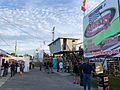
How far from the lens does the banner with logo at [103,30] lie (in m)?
18.0

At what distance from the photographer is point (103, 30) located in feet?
65.5

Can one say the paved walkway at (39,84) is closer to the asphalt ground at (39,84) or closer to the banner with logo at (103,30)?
the asphalt ground at (39,84)

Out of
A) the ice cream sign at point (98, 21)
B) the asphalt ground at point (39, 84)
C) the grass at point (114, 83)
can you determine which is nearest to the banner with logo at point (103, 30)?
the ice cream sign at point (98, 21)

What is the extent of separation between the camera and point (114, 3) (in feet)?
60.0

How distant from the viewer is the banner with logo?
18011 millimetres

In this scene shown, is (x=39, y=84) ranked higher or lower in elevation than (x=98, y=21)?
lower

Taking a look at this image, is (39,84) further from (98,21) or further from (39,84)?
(98,21)

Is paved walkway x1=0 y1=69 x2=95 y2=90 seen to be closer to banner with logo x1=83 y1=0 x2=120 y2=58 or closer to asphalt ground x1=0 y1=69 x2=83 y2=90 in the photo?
asphalt ground x1=0 y1=69 x2=83 y2=90

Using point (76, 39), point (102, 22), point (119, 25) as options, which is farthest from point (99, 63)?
point (76, 39)

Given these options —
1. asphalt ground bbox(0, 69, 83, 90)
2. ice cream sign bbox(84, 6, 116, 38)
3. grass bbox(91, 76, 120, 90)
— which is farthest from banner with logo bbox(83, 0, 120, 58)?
asphalt ground bbox(0, 69, 83, 90)

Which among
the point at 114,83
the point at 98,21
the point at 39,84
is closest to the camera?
the point at 114,83

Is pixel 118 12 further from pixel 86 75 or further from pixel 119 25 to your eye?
pixel 86 75

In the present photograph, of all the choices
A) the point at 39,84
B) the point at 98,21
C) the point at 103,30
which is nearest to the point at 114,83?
the point at 103,30

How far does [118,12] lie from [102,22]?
2.65 m
